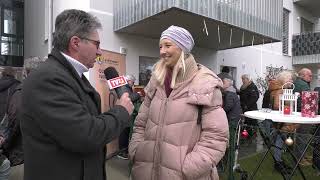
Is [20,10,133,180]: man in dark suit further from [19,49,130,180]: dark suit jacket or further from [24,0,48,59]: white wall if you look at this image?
[24,0,48,59]: white wall

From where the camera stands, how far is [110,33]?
28.3ft

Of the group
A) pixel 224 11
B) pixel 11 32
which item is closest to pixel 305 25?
pixel 224 11

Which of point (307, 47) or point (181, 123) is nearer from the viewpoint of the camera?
point (181, 123)

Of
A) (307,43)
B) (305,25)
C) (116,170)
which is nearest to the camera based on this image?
(116,170)

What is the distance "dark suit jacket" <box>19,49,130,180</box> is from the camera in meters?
1.65

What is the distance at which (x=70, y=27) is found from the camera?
183 centimetres

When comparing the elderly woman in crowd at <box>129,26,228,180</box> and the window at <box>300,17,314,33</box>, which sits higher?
the window at <box>300,17,314,33</box>

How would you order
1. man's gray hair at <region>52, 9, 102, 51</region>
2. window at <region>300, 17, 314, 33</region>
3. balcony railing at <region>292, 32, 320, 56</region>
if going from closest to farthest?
1. man's gray hair at <region>52, 9, 102, 51</region>
2. balcony railing at <region>292, 32, 320, 56</region>
3. window at <region>300, 17, 314, 33</region>

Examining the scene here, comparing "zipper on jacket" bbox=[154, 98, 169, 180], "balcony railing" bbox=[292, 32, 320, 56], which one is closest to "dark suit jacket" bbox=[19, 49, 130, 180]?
"zipper on jacket" bbox=[154, 98, 169, 180]

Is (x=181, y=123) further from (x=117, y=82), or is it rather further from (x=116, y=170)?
(x=116, y=170)

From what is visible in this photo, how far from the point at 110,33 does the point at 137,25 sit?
979 millimetres

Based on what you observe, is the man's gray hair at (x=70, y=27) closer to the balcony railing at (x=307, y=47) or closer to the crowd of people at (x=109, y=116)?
the crowd of people at (x=109, y=116)

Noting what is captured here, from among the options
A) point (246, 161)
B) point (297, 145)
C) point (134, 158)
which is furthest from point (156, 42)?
point (134, 158)

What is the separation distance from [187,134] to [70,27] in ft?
3.22
